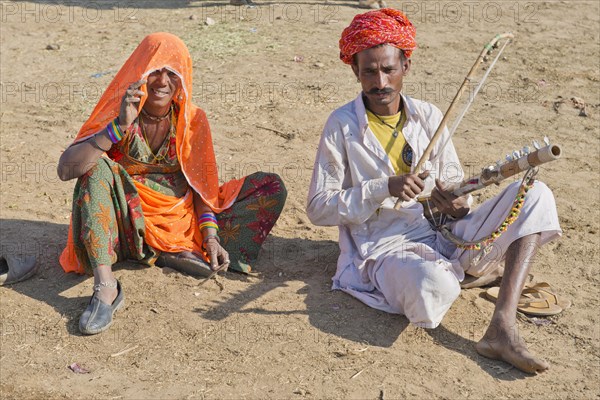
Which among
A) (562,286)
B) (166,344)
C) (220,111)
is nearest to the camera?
(166,344)

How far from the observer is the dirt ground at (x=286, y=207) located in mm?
3908

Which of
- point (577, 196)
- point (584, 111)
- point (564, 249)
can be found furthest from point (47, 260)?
point (584, 111)

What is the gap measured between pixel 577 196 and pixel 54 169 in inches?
146

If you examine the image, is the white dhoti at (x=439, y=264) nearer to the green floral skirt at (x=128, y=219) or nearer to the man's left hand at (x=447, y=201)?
the man's left hand at (x=447, y=201)

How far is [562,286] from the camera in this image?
4.74 m

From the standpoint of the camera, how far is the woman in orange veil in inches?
170

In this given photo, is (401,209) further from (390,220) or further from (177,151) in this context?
(177,151)

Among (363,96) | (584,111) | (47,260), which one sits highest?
(363,96)

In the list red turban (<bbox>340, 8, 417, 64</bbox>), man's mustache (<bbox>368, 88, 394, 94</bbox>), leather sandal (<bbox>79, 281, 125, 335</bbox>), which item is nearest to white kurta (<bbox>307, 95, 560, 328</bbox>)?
man's mustache (<bbox>368, 88, 394, 94</bbox>)

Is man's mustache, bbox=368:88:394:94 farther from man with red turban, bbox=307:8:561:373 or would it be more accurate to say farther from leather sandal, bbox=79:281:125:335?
leather sandal, bbox=79:281:125:335

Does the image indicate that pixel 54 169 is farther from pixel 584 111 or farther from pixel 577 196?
pixel 584 111

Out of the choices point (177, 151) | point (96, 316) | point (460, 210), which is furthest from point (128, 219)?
point (460, 210)

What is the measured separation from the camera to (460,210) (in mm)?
4414

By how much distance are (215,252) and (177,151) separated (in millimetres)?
601
